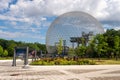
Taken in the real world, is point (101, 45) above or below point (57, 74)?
above

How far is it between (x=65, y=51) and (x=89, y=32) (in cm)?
1092

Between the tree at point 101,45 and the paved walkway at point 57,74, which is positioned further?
the tree at point 101,45

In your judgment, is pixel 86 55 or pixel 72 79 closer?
pixel 72 79

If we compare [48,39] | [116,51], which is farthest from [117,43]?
[48,39]

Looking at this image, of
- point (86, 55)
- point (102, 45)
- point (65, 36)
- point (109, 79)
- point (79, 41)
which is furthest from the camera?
point (65, 36)

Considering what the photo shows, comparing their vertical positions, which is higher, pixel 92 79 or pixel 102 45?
pixel 102 45

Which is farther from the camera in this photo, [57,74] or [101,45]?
[101,45]

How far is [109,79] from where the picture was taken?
856 inches

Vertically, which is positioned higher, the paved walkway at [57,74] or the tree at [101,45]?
the tree at [101,45]

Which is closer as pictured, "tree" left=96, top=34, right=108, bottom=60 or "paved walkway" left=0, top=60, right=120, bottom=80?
"paved walkway" left=0, top=60, right=120, bottom=80

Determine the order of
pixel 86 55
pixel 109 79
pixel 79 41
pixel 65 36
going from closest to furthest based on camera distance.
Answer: pixel 109 79 < pixel 86 55 < pixel 79 41 < pixel 65 36

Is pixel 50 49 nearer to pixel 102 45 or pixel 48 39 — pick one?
pixel 48 39

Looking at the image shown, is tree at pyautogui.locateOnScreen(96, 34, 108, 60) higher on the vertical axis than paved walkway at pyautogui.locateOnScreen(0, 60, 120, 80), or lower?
higher

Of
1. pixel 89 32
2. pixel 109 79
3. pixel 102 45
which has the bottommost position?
pixel 109 79
